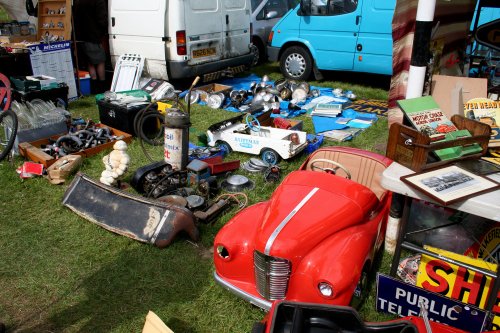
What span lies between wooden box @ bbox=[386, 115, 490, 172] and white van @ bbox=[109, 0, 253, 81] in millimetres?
6146

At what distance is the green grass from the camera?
10.0 feet

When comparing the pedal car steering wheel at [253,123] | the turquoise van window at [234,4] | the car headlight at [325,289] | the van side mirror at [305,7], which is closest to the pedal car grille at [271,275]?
the car headlight at [325,289]

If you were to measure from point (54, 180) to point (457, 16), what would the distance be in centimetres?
644

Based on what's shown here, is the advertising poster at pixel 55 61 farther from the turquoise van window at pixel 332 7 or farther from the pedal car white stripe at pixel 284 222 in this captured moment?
the pedal car white stripe at pixel 284 222

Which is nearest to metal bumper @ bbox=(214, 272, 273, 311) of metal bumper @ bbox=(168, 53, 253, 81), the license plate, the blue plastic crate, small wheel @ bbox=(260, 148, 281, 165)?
small wheel @ bbox=(260, 148, 281, 165)

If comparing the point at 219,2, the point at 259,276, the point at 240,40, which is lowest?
the point at 259,276

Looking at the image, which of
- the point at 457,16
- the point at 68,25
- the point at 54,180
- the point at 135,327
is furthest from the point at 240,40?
the point at 135,327

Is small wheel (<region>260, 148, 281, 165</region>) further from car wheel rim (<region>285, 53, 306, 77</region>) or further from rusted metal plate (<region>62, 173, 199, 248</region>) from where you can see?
car wheel rim (<region>285, 53, 306, 77</region>)

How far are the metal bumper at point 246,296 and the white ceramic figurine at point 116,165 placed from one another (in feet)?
7.04

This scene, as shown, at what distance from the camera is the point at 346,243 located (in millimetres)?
2850

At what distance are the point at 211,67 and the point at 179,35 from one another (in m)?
1.05

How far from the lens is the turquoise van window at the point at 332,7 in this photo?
29.3 ft

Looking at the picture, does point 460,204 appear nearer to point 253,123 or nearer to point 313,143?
point 313,143

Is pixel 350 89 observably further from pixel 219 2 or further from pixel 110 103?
pixel 110 103
